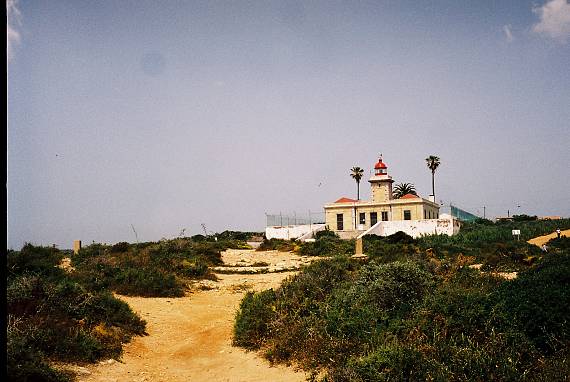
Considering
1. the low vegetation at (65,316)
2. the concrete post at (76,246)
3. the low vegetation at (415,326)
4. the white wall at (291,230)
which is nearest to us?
the low vegetation at (415,326)

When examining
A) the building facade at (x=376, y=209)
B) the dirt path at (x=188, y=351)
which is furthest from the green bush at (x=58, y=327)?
the building facade at (x=376, y=209)

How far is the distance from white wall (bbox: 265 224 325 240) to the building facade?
73.5 inches

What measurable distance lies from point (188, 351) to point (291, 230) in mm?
44366

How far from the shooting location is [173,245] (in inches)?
1077

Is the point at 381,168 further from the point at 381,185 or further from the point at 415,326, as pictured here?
the point at 415,326

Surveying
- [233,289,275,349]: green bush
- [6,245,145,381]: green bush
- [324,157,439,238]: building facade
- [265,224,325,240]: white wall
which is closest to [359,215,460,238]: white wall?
[324,157,439,238]: building facade

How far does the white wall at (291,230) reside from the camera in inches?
2090

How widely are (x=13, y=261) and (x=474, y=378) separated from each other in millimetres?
14297

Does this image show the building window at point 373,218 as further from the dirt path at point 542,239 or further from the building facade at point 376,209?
the dirt path at point 542,239

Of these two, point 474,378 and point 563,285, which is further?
point 563,285

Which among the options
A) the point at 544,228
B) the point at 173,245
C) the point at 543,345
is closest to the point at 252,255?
the point at 173,245

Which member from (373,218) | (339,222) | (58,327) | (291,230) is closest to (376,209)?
(373,218)

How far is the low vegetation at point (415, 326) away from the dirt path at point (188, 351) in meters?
0.52

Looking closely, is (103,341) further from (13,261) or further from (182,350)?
(13,261)
